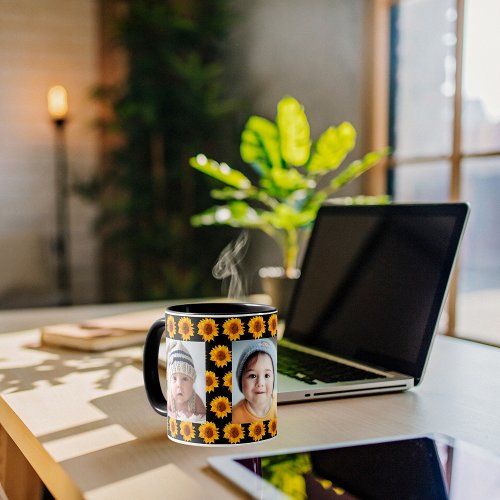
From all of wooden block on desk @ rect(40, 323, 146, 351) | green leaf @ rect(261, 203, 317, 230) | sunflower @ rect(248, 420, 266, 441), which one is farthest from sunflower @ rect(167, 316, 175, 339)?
green leaf @ rect(261, 203, 317, 230)

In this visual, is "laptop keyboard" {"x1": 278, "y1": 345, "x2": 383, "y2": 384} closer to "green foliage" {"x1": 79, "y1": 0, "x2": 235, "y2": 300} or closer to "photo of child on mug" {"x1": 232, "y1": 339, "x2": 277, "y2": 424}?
"photo of child on mug" {"x1": 232, "y1": 339, "x2": 277, "y2": 424}

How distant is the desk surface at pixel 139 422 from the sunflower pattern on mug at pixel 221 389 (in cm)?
1

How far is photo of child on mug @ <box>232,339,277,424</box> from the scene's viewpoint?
0.65 m

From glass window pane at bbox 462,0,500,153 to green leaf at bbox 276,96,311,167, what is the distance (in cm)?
108

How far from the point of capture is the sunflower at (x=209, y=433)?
644 mm

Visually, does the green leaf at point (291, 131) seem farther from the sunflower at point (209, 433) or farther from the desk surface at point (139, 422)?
the sunflower at point (209, 433)

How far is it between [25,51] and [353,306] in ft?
11.7

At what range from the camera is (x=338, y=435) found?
0.68 m

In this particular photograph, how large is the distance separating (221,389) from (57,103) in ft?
12.0

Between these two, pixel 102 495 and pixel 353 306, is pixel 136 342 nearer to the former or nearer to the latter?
pixel 353 306

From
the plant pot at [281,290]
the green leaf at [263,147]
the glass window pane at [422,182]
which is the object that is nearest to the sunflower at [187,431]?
the plant pot at [281,290]

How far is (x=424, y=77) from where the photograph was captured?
2.97m

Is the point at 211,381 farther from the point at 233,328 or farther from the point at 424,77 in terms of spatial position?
the point at 424,77

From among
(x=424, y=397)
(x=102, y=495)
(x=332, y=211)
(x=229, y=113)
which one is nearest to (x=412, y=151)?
(x=229, y=113)
